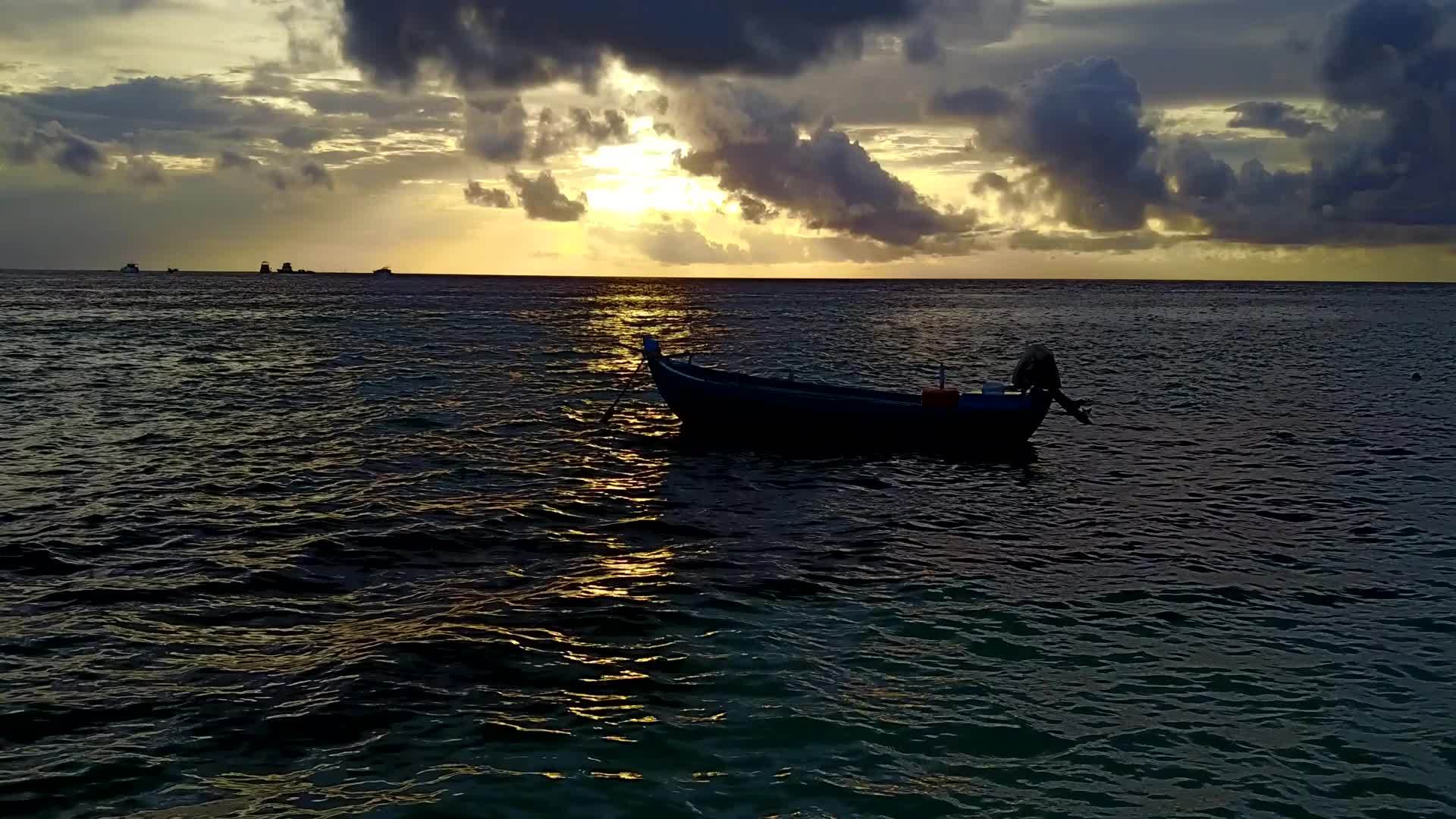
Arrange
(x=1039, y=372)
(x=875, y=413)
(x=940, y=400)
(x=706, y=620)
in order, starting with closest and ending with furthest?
(x=706, y=620) → (x=940, y=400) → (x=875, y=413) → (x=1039, y=372)

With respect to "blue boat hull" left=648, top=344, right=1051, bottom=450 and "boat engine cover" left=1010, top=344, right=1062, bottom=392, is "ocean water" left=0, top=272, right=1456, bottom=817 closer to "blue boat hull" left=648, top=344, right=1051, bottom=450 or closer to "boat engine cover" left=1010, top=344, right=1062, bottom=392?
"blue boat hull" left=648, top=344, right=1051, bottom=450

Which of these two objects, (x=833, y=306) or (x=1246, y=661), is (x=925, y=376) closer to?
(x=1246, y=661)

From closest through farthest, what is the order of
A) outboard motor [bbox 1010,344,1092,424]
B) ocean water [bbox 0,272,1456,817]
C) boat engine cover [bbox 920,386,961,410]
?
ocean water [bbox 0,272,1456,817], boat engine cover [bbox 920,386,961,410], outboard motor [bbox 1010,344,1092,424]

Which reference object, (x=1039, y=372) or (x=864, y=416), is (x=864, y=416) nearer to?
(x=864, y=416)

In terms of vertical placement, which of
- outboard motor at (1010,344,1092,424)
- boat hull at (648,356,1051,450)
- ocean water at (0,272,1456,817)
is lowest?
ocean water at (0,272,1456,817)

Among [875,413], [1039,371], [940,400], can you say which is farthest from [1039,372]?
[875,413]

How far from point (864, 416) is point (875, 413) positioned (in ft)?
0.98

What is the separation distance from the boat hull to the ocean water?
0.91 metres

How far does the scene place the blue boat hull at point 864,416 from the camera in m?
26.6

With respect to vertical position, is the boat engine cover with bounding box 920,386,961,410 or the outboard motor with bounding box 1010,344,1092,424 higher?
the outboard motor with bounding box 1010,344,1092,424

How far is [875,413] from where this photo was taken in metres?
26.7

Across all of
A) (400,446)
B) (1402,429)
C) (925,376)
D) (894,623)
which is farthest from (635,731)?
(925,376)

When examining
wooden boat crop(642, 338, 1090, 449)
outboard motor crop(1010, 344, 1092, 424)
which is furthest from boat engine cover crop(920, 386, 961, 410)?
outboard motor crop(1010, 344, 1092, 424)

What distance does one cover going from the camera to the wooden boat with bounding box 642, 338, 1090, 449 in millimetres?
26547
